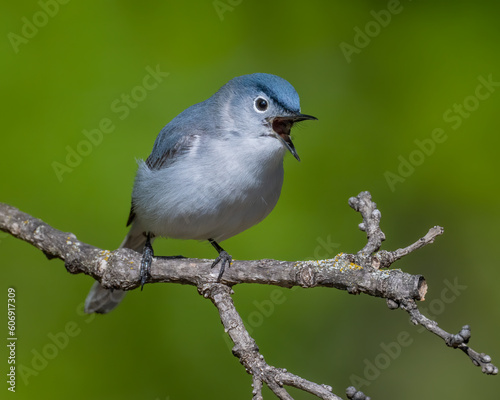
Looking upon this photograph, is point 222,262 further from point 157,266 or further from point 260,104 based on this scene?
point 260,104

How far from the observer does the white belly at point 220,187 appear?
319 cm

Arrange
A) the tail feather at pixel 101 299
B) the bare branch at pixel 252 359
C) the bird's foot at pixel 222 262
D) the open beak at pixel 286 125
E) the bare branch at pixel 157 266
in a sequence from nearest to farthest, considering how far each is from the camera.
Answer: the bare branch at pixel 252 359 < the bare branch at pixel 157 266 < the bird's foot at pixel 222 262 < the open beak at pixel 286 125 < the tail feather at pixel 101 299

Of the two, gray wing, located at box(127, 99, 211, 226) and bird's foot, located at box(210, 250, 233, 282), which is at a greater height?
gray wing, located at box(127, 99, 211, 226)

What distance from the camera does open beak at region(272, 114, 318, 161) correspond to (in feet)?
10.3

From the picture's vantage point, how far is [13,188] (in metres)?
3.26

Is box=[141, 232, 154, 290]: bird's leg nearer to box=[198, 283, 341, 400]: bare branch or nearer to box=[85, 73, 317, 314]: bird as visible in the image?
box=[85, 73, 317, 314]: bird

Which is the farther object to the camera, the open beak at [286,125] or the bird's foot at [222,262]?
the open beak at [286,125]

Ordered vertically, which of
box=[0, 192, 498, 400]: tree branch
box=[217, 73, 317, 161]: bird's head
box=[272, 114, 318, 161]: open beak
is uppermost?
Answer: box=[217, 73, 317, 161]: bird's head

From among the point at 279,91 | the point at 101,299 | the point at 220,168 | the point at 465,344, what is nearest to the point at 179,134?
the point at 220,168

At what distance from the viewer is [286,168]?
139 inches

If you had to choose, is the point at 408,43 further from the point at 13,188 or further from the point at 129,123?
the point at 13,188

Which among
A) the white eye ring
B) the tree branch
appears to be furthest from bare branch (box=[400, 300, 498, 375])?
the white eye ring

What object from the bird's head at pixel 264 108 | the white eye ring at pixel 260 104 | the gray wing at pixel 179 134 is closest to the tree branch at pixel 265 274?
the gray wing at pixel 179 134

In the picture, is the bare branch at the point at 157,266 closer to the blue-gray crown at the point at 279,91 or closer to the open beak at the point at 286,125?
the open beak at the point at 286,125
